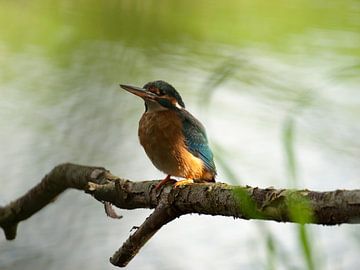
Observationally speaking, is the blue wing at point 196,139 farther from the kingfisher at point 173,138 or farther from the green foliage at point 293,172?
the green foliage at point 293,172

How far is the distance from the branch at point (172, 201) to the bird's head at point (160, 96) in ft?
0.47

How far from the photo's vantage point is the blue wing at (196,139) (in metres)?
1.24

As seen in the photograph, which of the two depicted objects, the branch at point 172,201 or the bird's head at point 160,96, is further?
the bird's head at point 160,96

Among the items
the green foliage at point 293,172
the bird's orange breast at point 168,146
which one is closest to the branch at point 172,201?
the green foliage at point 293,172

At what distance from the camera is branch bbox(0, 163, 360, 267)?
53 cm

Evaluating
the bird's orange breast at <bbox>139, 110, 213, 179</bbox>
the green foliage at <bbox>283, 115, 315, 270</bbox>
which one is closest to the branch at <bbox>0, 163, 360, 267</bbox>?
the green foliage at <bbox>283, 115, 315, 270</bbox>

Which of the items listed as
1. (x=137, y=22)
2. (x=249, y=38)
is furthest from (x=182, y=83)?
(x=249, y=38)

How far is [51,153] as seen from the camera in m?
0.97

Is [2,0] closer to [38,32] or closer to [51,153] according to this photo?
[38,32]

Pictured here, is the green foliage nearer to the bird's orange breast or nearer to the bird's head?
the bird's head

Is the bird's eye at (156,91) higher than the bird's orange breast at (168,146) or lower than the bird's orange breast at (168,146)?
higher

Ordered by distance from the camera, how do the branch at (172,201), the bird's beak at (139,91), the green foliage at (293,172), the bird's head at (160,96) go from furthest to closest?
the bird's head at (160,96), the bird's beak at (139,91), the branch at (172,201), the green foliage at (293,172)

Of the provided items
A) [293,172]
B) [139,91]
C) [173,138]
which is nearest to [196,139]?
[173,138]

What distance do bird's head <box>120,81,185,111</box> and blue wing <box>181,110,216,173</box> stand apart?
29mm
